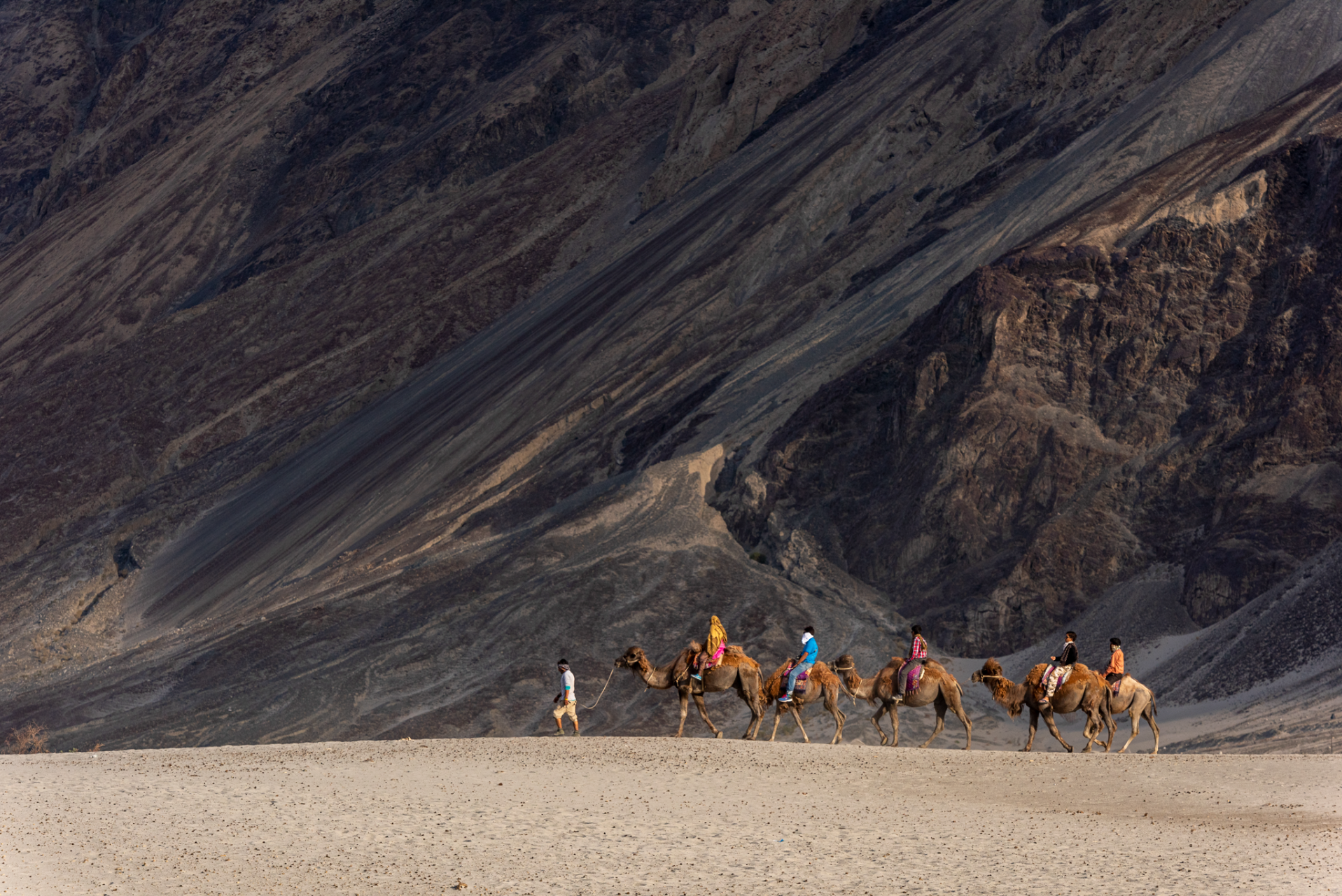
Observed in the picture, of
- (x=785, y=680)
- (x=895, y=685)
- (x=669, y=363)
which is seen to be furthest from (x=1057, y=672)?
(x=669, y=363)

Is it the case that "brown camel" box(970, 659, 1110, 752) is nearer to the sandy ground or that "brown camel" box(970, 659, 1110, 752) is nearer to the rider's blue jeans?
the sandy ground

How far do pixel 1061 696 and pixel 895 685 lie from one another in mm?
2493

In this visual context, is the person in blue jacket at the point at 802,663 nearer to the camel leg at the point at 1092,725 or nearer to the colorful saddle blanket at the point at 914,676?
the colorful saddle blanket at the point at 914,676

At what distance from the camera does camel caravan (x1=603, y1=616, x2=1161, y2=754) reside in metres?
21.6

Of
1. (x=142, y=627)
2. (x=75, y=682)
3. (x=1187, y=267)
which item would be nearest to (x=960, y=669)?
(x=1187, y=267)

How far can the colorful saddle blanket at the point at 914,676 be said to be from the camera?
22125 mm

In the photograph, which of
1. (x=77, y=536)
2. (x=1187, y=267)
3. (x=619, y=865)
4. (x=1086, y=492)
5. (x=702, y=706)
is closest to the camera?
(x=619, y=865)

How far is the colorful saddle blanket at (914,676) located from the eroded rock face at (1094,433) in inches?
617

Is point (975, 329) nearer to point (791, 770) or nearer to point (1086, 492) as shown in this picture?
point (1086, 492)

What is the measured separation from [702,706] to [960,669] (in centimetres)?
1603

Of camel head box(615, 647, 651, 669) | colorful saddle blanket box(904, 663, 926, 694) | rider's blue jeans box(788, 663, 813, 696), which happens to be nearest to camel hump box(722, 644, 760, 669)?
rider's blue jeans box(788, 663, 813, 696)

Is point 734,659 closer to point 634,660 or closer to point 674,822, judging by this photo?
point 634,660

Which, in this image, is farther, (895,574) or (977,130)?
(977,130)

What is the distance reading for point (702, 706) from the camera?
2320 centimetres
